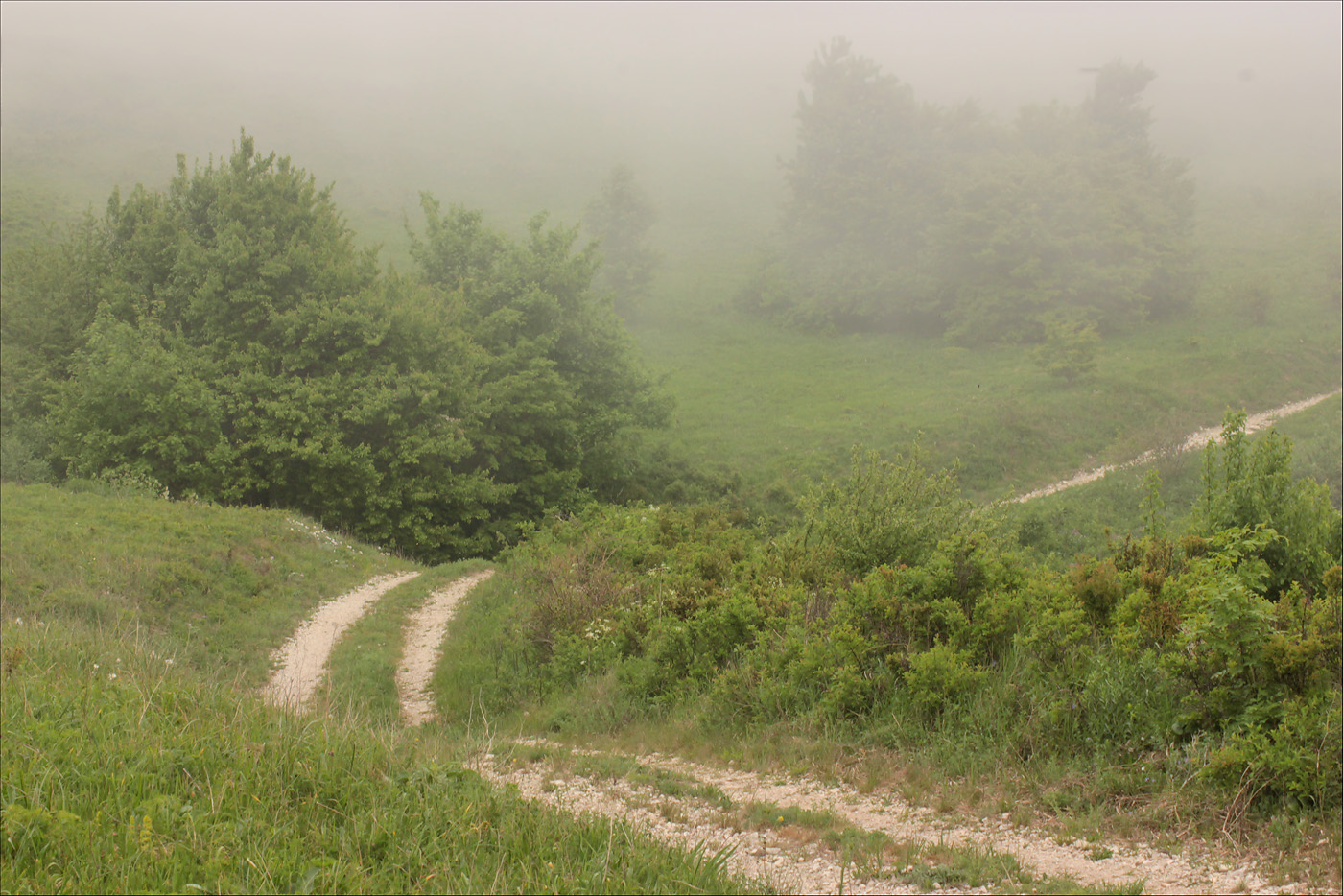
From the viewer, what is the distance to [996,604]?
6629 millimetres

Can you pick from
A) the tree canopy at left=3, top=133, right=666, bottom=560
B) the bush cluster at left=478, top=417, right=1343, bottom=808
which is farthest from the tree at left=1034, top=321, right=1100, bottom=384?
the bush cluster at left=478, top=417, right=1343, bottom=808

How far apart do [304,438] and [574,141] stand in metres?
76.0

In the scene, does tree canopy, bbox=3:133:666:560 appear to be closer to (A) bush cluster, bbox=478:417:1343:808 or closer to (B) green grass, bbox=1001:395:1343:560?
(A) bush cluster, bbox=478:417:1343:808

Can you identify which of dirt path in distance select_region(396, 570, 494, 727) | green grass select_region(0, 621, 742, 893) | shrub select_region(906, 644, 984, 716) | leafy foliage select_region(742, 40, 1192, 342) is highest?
leafy foliage select_region(742, 40, 1192, 342)

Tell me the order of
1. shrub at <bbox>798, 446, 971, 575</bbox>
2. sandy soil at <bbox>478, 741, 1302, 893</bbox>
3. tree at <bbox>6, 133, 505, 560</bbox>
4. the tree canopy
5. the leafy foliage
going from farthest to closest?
1. the leafy foliage
2. the tree canopy
3. tree at <bbox>6, 133, 505, 560</bbox>
4. shrub at <bbox>798, 446, 971, 575</bbox>
5. sandy soil at <bbox>478, 741, 1302, 893</bbox>

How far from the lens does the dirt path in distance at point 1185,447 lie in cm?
2334

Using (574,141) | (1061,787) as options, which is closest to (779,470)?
(1061,787)

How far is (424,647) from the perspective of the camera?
1266cm

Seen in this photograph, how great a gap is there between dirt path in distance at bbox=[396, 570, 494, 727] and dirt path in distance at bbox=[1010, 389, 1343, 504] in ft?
46.9

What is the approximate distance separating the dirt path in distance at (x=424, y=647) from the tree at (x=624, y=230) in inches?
1497

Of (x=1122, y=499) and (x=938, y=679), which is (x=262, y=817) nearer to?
(x=938, y=679)

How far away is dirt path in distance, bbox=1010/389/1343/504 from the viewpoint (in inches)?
919

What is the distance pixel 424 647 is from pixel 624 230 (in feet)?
149

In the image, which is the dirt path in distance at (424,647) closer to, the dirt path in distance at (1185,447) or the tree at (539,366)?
the tree at (539,366)
